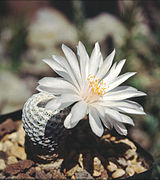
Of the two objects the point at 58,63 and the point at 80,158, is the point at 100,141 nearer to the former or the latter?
the point at 80,158

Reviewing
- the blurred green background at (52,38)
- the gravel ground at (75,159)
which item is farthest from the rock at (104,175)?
the blurred green background at (52,38)

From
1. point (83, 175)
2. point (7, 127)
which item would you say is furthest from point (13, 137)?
point (83, 175)

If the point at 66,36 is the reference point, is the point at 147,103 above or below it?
below

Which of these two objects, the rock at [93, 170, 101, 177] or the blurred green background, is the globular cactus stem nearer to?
the rock at [93, 170, 101, 177]

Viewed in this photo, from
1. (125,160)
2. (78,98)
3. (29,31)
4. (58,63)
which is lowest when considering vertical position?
(125,160)

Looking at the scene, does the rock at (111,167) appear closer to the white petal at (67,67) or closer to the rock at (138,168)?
the rock at (138,168)

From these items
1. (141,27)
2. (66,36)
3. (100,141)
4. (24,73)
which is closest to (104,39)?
(66,36)
